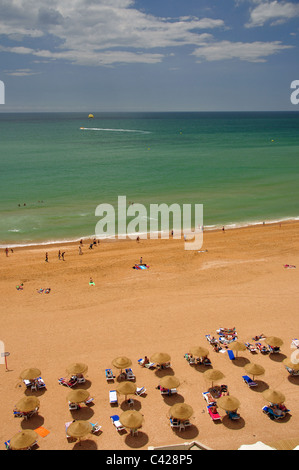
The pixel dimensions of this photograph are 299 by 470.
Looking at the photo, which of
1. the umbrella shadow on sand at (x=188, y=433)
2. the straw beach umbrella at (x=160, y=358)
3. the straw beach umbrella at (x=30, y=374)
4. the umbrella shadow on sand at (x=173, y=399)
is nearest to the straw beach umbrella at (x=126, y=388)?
the umbrella shadow on sand at (x=173, y=399)

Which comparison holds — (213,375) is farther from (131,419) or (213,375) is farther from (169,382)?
(131,419)

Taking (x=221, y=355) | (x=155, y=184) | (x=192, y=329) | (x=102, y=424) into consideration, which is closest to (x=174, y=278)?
(x=192, y=329)

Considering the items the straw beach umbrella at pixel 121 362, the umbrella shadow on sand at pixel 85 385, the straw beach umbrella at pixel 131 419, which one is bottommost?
the umbrella shadow on sand at pixel 85 385

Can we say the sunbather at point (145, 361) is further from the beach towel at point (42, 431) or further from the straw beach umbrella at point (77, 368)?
the beach towel at point (42, 431)

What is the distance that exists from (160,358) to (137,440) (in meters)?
4.31

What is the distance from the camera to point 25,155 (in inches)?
3826

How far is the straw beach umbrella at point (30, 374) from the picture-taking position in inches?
669

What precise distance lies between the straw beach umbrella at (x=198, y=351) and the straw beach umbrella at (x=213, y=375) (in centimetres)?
122

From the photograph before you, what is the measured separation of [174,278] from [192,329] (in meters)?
7.58

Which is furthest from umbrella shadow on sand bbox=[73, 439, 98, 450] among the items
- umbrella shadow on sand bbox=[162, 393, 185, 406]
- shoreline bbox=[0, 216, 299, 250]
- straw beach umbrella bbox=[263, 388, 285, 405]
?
shoreline bbox=[0, 216, 299, 250]

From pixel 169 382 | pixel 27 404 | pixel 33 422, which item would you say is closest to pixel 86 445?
pixel 33 422

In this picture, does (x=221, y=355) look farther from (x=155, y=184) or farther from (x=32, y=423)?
(x=155, y=184)

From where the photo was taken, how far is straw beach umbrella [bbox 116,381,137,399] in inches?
634

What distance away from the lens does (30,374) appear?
56.2 feet
